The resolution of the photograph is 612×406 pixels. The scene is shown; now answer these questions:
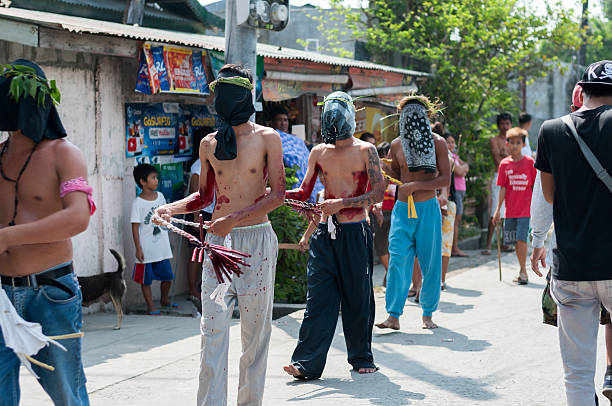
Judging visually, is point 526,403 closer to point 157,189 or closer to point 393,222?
point 393,222

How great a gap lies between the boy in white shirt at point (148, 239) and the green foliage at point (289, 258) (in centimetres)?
123

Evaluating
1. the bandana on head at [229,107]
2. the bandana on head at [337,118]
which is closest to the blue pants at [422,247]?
the bandana on head at [337,118]

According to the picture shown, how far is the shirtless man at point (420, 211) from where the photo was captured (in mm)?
7355

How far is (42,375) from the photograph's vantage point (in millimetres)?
3510

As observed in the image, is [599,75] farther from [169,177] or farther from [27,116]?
[169,177]

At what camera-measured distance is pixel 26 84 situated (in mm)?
3488

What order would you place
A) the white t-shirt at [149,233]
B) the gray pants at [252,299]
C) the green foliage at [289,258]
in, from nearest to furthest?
the gray pants at [252,299], the green foliage at [289,258], the white t-shirt at [149,233]

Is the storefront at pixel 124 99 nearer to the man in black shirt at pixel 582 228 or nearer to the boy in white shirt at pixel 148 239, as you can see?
the boy in white shirt at pixel 148 239

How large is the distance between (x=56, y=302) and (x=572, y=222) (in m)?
2.54

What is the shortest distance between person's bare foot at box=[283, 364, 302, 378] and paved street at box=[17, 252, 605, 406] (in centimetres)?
7

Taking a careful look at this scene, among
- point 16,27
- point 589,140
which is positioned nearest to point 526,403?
point 589,140

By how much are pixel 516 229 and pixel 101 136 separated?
5.41 meters

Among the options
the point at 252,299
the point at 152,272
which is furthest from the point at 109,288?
the point at 252,299

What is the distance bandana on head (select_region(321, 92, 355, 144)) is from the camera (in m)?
5.95
